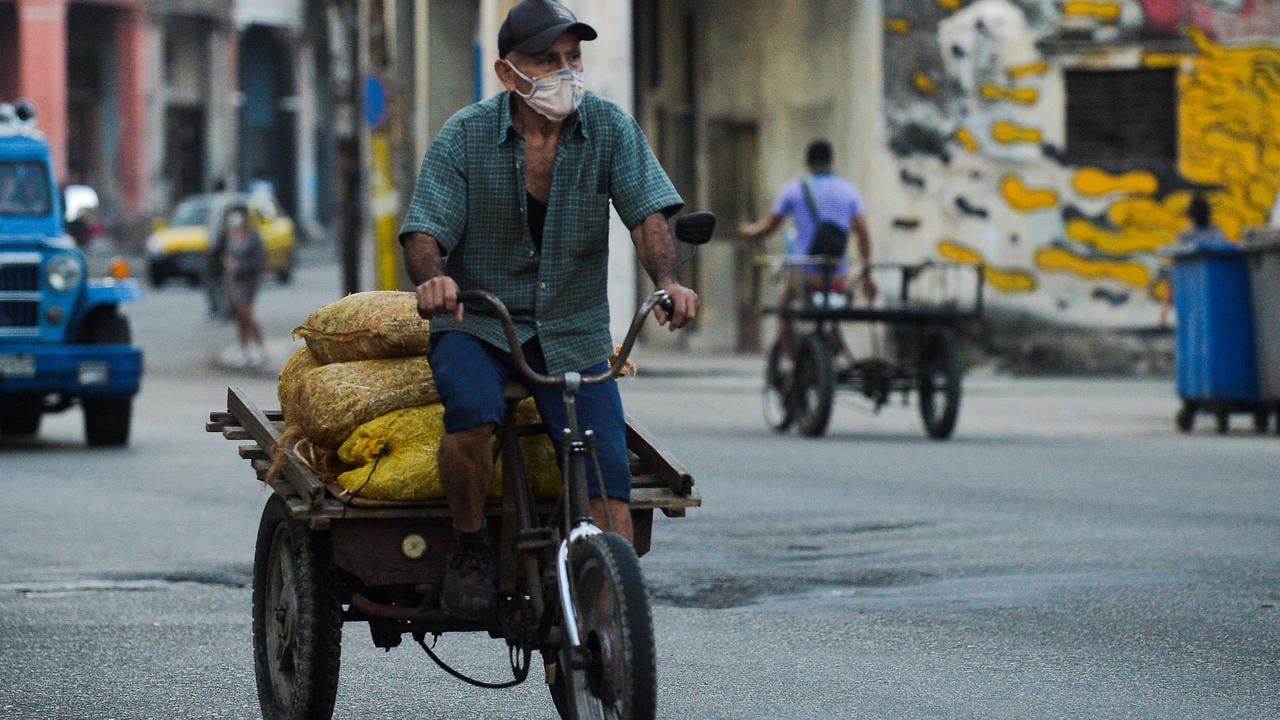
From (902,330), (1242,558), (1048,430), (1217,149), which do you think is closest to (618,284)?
(902,330)

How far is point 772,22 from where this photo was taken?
26281 mm

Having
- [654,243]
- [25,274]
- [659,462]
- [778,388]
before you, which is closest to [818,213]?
[778,388]

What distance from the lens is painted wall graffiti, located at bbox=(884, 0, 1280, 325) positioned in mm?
23484

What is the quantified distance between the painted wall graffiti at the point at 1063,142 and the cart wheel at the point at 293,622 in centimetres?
1806

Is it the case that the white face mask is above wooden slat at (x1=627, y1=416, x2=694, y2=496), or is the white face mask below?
above

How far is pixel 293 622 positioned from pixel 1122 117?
61.6 ft

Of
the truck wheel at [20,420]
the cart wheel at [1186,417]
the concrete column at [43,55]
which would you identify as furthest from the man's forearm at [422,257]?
the concrete column at [43,55]

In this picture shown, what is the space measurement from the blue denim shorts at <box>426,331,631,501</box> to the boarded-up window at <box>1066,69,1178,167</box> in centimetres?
1872

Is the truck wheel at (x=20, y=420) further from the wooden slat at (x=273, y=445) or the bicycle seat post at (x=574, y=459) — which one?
the bicycle seat post at (x=574, y=459)

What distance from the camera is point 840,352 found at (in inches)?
667

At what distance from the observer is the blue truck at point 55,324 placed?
626 inches

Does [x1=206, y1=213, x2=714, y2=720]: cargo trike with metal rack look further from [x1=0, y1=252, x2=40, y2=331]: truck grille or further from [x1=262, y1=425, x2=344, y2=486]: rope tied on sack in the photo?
[x1=0, y1=252, x2=40, y2=331]: truck grille

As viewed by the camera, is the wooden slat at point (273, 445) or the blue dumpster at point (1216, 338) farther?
the blue dumpster at point (1216, 338)

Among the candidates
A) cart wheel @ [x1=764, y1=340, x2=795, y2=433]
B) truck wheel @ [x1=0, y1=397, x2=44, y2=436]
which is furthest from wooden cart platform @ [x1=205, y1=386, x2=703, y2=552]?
truck wheel @ [x1=0, y1=397, x2=44, y2=436]
